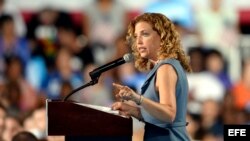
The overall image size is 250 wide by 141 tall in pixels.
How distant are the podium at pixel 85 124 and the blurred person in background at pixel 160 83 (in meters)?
0.08

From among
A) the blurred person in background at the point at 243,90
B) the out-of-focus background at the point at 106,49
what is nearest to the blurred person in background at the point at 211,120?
the out-of-focus background at the point at 106,49

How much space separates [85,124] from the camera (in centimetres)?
418

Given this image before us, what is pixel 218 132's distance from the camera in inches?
339

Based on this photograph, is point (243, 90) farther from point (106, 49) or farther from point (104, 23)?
point (104, 23)

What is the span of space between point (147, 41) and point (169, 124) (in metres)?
0.40

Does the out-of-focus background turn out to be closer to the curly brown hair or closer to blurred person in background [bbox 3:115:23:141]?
blurred person in background [bbox 3:115:23:141]

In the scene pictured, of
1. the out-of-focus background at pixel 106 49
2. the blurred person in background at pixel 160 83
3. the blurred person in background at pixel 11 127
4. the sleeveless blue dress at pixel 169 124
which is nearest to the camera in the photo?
the blurred person in background at pixel 160 83

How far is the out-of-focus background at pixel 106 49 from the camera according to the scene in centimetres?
892

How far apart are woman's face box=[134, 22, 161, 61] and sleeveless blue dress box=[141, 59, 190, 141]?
0.25 feet

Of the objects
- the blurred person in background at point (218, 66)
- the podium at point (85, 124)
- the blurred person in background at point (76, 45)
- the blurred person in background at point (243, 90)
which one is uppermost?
the blurred person in background at point (76, 45)

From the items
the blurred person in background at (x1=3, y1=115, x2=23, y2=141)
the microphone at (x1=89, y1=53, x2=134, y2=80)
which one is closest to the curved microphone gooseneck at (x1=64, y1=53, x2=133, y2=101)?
the microphone at (x1=89, y1=53, x2=134, y2=80)

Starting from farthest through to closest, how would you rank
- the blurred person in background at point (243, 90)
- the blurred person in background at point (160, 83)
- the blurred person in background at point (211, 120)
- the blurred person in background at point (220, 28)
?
1. the blurred person in background at point (220, 28)
2. the blurred person in background at point (243, 90)
3. the blurred person in background at point (211, 120)
4. the blurred person in background at point (160, 83)

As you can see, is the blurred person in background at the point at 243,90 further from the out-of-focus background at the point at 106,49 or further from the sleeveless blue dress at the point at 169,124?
the sleeveless blue dress at the point at 169,124

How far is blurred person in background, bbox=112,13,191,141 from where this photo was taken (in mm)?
4105
